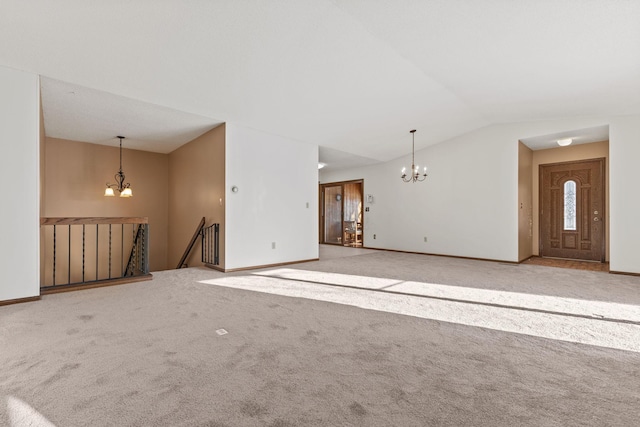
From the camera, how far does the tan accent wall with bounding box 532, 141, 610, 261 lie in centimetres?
655

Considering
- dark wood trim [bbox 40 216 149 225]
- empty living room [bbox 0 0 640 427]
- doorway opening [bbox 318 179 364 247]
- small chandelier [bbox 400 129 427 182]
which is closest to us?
empty living room [bbox 0 0 640 427]

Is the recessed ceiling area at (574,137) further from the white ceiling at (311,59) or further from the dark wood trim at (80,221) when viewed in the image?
the dark wood trim at (80,221)

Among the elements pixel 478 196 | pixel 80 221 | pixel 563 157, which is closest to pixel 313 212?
pixel 478 196

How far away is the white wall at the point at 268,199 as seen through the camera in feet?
18.1

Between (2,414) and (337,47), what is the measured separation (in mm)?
4202

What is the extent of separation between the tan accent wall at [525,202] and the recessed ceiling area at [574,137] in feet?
0.66

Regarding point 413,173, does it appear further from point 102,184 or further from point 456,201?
point 102,184

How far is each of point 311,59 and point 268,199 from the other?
2.89 meters

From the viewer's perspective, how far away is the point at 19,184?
3.49m

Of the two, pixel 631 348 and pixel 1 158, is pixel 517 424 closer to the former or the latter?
pixel 631 348

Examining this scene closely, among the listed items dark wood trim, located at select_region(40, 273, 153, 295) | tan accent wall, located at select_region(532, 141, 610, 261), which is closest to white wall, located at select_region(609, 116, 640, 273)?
tan accent wall, located at select_region(532, 141, 610, 261)

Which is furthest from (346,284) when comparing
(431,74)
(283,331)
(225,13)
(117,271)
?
(117,271)

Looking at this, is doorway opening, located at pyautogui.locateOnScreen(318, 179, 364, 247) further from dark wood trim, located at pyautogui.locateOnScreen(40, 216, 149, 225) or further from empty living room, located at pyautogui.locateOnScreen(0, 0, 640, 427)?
dark wood trim, located at pyautogui.locateOnScreen(40, 216, 149, 225)

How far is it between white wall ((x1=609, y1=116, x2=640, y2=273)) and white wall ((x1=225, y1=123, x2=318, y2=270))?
18.2 ft
